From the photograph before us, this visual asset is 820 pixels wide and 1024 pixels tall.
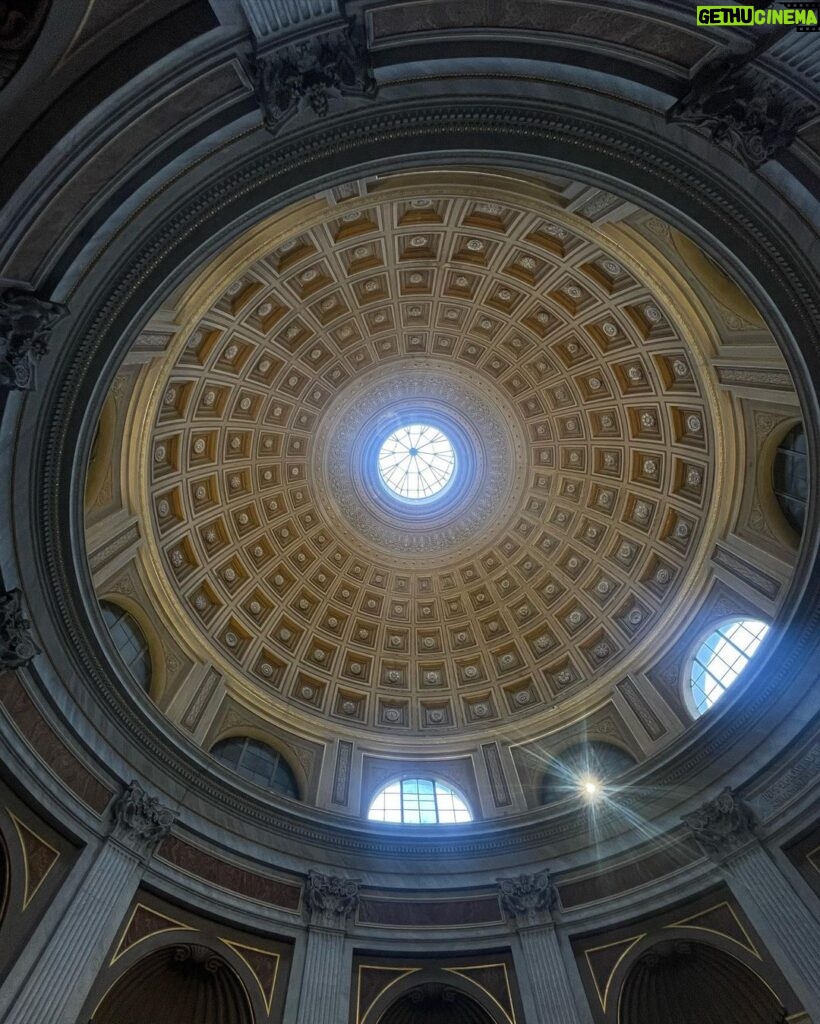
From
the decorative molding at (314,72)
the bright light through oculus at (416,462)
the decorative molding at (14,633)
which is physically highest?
the bright light through oculus at (416,462)

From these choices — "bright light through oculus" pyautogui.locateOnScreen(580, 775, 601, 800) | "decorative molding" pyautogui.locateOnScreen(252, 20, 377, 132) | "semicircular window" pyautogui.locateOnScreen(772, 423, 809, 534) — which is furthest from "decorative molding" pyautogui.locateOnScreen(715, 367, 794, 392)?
"bright light through oculus" pyautogui.locateOnScreen(580, 775, 601, 800)

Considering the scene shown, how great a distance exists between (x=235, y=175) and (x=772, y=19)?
289 inches

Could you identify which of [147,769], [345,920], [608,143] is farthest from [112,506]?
[608,143]

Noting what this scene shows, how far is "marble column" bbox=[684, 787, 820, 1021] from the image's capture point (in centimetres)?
1044

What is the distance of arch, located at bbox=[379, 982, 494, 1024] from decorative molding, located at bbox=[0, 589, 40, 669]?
33.3 ft

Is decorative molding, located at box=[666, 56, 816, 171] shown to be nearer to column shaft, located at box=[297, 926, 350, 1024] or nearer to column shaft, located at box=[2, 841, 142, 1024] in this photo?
column shaft, located at box=[2, 841, 142, 1024]

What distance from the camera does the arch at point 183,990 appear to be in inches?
438

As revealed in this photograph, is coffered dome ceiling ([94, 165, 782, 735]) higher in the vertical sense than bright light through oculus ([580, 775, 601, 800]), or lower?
higher

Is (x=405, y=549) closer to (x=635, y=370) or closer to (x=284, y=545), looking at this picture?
(x=284, y=545)

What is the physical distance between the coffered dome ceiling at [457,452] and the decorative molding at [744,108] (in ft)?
18.6

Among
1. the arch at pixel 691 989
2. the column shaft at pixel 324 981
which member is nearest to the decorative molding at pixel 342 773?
the column shaft at pixel 324 981

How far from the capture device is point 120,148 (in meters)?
8.16

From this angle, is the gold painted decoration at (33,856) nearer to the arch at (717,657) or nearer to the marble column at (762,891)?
the marble column at (762,891)

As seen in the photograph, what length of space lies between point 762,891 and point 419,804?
29.8 ft
